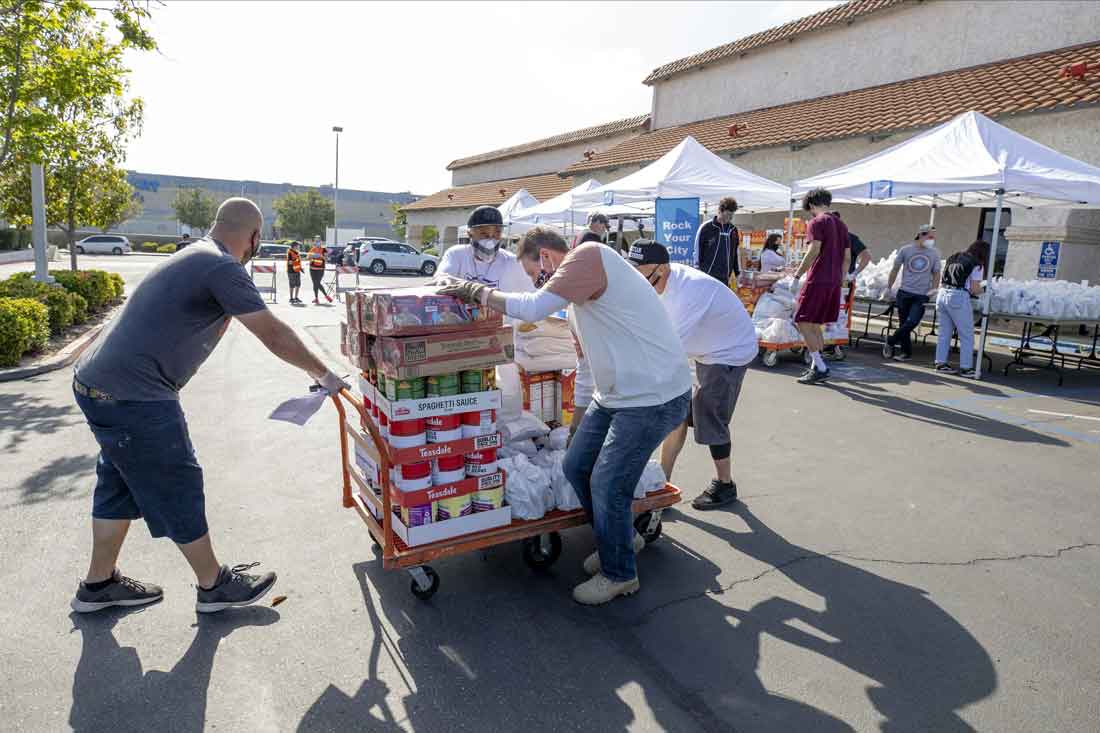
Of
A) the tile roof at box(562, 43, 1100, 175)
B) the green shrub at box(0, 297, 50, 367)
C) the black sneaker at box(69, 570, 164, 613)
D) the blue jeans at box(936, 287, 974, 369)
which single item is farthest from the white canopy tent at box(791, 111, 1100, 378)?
the green shrub at box(0, 297, 50, 367)

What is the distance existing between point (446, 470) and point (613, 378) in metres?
0.94

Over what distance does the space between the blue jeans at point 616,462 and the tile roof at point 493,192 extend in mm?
25475

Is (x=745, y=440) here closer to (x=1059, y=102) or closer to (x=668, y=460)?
(x=668, y=460)

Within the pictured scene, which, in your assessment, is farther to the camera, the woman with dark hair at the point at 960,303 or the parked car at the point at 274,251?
the parked car at the point at 274,251

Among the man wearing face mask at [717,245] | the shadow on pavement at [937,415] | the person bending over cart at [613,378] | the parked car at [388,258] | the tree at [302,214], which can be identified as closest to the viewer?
the person bending over cart at [613,378]

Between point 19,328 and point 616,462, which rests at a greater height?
point 616,462

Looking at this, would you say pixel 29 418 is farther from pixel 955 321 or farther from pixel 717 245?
pixel 955 321

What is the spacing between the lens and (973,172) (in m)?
8.71

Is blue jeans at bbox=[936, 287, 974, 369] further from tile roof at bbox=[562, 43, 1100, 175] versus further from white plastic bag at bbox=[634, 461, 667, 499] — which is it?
white plastic bag at bbox=[634, 461, 667, 499]

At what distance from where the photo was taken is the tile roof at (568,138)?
2938cm

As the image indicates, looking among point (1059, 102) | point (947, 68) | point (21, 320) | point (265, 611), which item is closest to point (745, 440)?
point (265, 611)

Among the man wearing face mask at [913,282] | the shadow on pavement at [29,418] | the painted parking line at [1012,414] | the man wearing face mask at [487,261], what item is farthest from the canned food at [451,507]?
the man wearing face mask at [913,282]

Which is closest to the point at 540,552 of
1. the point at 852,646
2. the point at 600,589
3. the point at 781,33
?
the point at 600,589

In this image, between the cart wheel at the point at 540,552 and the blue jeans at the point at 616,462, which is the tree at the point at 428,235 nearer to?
the cart wheel at the point at 540,552
